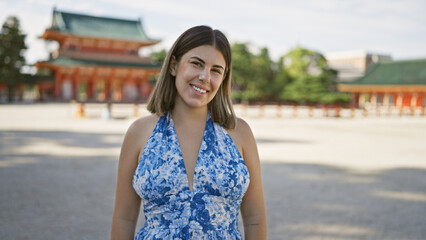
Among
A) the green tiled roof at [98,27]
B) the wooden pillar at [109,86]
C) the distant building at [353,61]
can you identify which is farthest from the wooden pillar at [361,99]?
the wooden pillar at [109,86]

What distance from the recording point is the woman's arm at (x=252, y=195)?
1.59 metres

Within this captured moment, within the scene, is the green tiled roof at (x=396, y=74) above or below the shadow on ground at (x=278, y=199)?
above

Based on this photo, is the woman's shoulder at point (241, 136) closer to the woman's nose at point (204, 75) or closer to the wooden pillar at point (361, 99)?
the woman's nose at point (204, 75)

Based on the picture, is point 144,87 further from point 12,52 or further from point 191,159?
point 191,159

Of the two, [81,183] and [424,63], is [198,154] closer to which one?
[81,183]

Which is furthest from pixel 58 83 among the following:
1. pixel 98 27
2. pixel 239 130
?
pixel 239 130

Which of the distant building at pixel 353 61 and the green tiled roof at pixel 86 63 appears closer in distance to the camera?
the green tiled roof at pixel 86 63

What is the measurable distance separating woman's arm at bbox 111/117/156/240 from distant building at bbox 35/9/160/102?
1220 inches

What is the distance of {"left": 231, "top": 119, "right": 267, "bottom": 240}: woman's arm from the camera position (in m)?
1.59

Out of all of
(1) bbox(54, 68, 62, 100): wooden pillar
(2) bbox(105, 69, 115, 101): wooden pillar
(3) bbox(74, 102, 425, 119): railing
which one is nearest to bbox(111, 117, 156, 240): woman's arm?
(3) bbox(74, 102, 425, 119): railing

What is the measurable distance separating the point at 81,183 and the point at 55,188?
1.32 ft

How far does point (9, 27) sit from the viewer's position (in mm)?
30125

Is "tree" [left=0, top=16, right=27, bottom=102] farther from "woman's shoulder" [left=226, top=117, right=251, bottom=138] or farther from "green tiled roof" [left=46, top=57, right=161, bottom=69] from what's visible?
"woman's shoulder" [left=226, top=117, right=251, bottom=138]

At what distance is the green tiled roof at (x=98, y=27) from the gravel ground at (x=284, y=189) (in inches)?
1016
